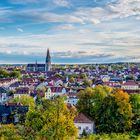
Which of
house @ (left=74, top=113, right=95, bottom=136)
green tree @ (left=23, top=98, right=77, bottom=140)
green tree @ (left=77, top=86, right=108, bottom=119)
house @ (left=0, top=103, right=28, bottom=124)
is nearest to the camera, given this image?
green tree @ (left=23, top=98, right=77, bottom=140)

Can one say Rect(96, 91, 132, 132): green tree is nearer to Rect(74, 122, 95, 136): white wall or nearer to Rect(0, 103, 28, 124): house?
Rect(74, 122, 95, 136): white wall

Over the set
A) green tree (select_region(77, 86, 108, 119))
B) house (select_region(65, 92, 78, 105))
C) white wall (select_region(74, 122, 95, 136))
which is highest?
green tree (select_region(77, 86, 108, 119))

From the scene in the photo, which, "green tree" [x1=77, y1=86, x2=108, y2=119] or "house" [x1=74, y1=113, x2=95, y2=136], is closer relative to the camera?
"house" [x1=74, y1=113, x2=95, y2=136]

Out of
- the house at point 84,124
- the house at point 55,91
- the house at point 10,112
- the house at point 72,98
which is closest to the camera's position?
the house at point 84,124

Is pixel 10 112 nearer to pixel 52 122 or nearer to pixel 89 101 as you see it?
pixel 89 101

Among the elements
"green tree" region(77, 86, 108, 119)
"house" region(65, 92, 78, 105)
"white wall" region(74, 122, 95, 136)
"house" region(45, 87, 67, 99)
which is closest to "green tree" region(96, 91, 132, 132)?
"white wall" region(74, 122, 95, 136)

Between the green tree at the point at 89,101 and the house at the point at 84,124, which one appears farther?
the green tree at the point at 89,101

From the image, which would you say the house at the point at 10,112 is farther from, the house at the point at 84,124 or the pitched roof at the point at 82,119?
the house at the point at 84,124

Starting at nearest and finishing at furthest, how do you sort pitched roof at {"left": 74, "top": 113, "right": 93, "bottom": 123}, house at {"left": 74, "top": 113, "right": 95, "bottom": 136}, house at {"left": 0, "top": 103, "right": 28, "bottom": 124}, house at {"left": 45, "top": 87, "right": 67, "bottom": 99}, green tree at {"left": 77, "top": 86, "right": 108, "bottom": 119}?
house at {"left": 74, "top": 113, "right": 95, "bottom": 136}
pitched roof at {"left": 74, "top": 113, "right": 93, "bottom": 123}
house at {"left": 0, "top": 103, "right": 28, "bottom": 124}
green tree at {"left": 77, "top": 86, "right": 108, "bottom": 119}
house at {"left": 45, "top": 87, "right": 67, "bottom": 99}

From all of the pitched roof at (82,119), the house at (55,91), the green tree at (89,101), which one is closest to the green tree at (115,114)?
the pitched roof at (82,119)

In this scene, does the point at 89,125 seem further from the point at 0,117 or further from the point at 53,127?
the point at 53,127

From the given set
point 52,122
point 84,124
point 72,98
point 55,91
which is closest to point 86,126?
point 84,124

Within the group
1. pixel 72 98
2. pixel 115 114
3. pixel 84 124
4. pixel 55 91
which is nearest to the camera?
pixel 84 124
